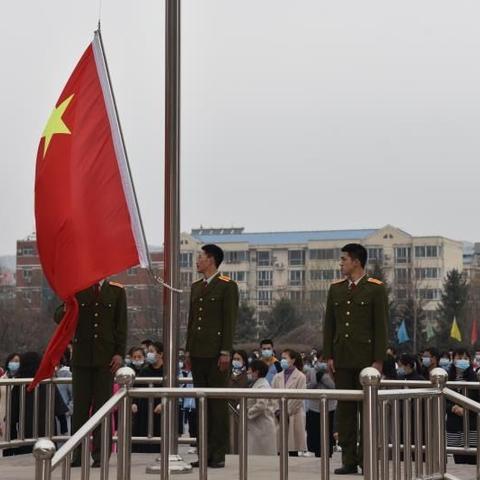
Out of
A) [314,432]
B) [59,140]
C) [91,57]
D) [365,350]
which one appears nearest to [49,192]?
[59,140]

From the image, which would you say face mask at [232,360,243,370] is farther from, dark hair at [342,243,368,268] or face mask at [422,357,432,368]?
dark hair at [342,243,368,268]

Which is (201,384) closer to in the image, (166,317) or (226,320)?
(226,320)

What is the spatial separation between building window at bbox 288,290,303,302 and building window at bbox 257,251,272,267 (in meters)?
6.76

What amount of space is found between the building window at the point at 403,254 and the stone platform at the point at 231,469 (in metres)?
81.8

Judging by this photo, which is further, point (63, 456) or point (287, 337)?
point (287, 337)

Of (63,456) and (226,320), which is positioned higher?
(226,320)

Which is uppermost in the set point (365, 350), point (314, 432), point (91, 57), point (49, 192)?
point (91, 57)

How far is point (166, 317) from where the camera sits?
8352 mm

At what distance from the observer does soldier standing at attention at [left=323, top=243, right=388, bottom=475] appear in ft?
29.2

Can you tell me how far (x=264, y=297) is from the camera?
328ft

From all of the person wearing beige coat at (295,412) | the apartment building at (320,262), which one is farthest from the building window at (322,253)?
the person wearing beige coat at (295,412)

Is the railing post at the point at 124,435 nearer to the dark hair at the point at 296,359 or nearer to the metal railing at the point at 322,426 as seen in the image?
the metal railing at the point at 322,426

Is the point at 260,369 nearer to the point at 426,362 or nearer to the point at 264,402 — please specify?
the point at 264,402

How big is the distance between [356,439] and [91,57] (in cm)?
346
